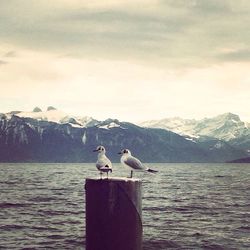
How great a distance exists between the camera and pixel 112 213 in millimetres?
9461

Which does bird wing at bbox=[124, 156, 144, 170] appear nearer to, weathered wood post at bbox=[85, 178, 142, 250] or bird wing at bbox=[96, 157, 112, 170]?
bird wing at bbox=[96, 157, 112, 170]

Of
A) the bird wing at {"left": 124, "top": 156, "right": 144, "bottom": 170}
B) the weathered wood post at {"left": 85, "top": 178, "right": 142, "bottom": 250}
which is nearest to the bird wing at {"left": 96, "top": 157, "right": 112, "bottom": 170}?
the bird wing at {"left": 124, "top": 156, "right": 144, "bottom": 170}

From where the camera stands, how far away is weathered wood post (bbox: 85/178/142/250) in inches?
372

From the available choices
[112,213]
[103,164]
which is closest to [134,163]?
[103,164]

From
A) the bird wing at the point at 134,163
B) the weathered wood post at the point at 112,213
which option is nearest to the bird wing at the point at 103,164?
the bird wing at the point at 134,163

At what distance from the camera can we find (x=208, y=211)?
51406 millimetres

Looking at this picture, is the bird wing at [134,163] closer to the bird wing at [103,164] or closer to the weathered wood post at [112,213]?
the bird wing at [103,164]

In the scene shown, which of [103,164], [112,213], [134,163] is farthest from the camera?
[134,163]

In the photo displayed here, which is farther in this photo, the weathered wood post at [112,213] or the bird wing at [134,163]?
the bird wing at [134,163]

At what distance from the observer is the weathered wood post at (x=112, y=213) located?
9461 mm

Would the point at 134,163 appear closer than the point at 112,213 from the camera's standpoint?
No

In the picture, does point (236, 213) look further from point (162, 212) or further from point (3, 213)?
point (3, 213)

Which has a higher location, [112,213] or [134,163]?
[134,163]

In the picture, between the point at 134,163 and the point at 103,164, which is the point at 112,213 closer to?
the point at 103,164
